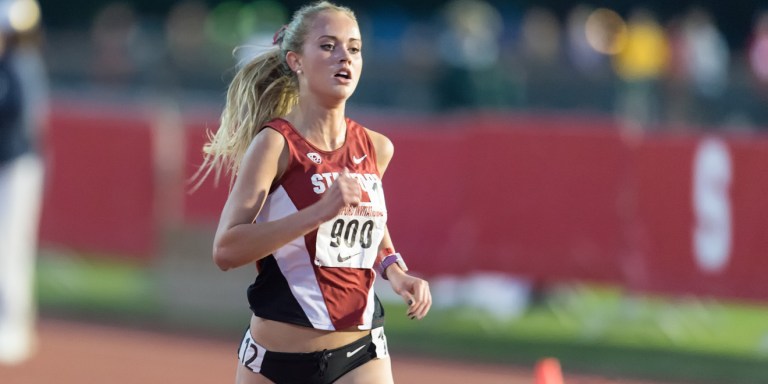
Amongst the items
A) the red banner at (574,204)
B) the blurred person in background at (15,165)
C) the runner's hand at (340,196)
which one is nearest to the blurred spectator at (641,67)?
the red banner at (574,204)

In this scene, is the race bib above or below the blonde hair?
below

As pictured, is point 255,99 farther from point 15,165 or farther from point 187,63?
point 187,63

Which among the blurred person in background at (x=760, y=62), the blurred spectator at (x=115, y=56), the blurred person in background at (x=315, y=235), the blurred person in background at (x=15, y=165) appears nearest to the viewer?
the blurred person in background at (x=315, y=235)

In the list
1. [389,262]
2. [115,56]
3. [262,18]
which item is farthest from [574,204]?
[262,18]

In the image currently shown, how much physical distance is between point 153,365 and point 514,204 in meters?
3.08

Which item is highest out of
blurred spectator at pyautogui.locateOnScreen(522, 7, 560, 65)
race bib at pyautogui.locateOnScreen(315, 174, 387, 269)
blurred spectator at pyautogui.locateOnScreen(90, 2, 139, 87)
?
blurred spectator at pyautogui.locateOnScreen(522, 7, 560, 65)

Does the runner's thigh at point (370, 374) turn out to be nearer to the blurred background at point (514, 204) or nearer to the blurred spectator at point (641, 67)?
the blurred background at point (514, 204)

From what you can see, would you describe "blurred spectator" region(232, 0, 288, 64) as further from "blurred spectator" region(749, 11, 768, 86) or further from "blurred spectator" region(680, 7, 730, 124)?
"blurred spectator" region(749, 11, 768, 86)

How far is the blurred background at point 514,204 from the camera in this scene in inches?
415

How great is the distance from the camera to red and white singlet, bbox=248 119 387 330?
4969mm

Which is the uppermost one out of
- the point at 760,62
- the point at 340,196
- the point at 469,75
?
the point at 760,62

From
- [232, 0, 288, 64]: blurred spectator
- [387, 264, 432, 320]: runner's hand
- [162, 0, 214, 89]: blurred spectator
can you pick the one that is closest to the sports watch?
[387, 264, 432, 320]: runner's hand

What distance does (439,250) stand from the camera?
11.6 m

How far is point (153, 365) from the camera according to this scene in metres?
10.3
